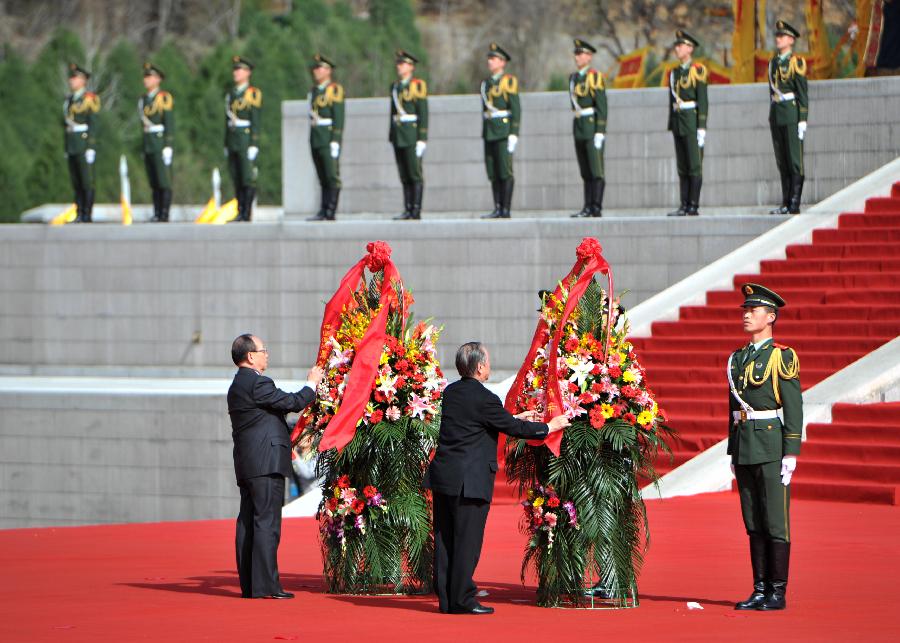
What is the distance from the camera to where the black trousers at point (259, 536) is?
28.1ft

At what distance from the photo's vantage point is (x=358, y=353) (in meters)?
8.79

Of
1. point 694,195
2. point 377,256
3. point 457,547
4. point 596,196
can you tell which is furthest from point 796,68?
point 457,547

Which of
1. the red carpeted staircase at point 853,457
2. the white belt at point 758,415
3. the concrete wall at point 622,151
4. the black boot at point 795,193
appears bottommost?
the red carpeted staircase at point 853,457

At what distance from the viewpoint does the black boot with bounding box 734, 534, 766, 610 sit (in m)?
8.06

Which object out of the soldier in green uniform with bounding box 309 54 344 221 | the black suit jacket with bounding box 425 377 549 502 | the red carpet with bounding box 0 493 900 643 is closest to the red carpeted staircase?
the red carpet with bounding box 0 493 900 643

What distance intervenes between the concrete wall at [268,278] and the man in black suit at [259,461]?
9902mm

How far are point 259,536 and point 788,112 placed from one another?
10.6 meters

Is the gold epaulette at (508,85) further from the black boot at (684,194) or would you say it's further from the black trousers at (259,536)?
the black trousers at (259,536)

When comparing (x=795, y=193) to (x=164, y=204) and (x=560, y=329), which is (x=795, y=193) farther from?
(x=560, y=329)

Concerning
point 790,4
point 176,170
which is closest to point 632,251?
point 790,4

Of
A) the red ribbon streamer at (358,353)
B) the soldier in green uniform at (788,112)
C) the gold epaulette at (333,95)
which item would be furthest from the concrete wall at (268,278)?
the red ribbon streamer at (358,353)

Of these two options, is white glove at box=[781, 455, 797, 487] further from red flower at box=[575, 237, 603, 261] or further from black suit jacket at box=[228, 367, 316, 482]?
black suit jacket at box=[228, 367, 316, 482]

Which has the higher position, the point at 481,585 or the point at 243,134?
the point at 243,134

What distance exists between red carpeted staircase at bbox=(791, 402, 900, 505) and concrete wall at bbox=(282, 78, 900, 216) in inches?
248
